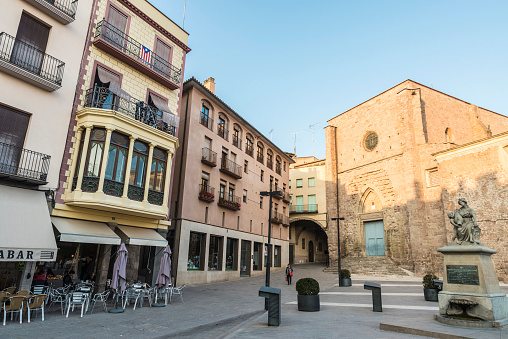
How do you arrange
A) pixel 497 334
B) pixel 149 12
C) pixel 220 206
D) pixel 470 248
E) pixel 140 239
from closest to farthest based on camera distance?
pixel 497 334 < pixel 470 248 < pixel 140 239 < pixel 149 12 < pixel 220 206

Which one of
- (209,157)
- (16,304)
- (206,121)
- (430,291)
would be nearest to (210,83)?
(206,121)

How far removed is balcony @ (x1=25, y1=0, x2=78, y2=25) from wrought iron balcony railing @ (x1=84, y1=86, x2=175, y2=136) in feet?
9.64

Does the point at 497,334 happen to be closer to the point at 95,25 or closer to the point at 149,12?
the point at 95,25

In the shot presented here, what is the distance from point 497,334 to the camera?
6.80 m

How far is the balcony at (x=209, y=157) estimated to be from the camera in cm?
2232

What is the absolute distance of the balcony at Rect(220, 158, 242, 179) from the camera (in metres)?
24.4

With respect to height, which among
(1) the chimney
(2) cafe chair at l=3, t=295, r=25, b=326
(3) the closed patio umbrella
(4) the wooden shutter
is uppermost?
(1) the chimney

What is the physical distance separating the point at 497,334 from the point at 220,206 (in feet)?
61.3

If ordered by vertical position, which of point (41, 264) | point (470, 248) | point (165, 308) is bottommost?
point (165, 308)

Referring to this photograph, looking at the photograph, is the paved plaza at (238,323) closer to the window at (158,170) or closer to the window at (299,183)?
the window at (158,170)

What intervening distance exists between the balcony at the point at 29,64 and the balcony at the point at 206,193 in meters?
11.1

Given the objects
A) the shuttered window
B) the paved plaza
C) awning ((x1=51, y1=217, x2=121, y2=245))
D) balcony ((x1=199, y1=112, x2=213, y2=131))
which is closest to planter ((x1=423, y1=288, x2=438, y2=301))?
the paved plaza

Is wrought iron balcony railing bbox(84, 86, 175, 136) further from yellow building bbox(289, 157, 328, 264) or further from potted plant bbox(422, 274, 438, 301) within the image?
yellow building bbox(289, 157, 328, 264)

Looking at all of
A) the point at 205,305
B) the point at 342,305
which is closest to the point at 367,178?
the point at 342,305
